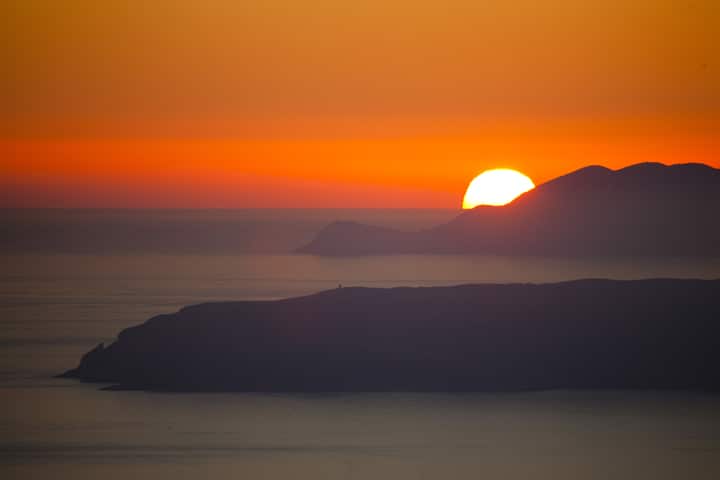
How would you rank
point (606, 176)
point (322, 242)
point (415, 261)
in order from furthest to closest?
1. point (322, 242)
2. point (606, 176)
3. point (415, 261)

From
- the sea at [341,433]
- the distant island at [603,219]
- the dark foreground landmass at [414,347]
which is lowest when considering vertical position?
the sea at [341,433]

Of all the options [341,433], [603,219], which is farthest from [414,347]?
[603,219]

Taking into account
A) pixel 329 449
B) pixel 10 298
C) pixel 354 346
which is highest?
pixel 10 298

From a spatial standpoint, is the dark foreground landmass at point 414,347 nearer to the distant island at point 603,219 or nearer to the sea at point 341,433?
the sea at point 341,433

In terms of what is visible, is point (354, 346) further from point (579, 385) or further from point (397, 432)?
point (579, 385)

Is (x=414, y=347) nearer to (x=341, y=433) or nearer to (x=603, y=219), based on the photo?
(x=341, y=433)

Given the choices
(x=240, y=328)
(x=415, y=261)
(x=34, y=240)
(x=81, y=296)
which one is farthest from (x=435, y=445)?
(x=34, y=240)

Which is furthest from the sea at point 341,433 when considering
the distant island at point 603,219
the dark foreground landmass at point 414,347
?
the distant island at point 603,219
